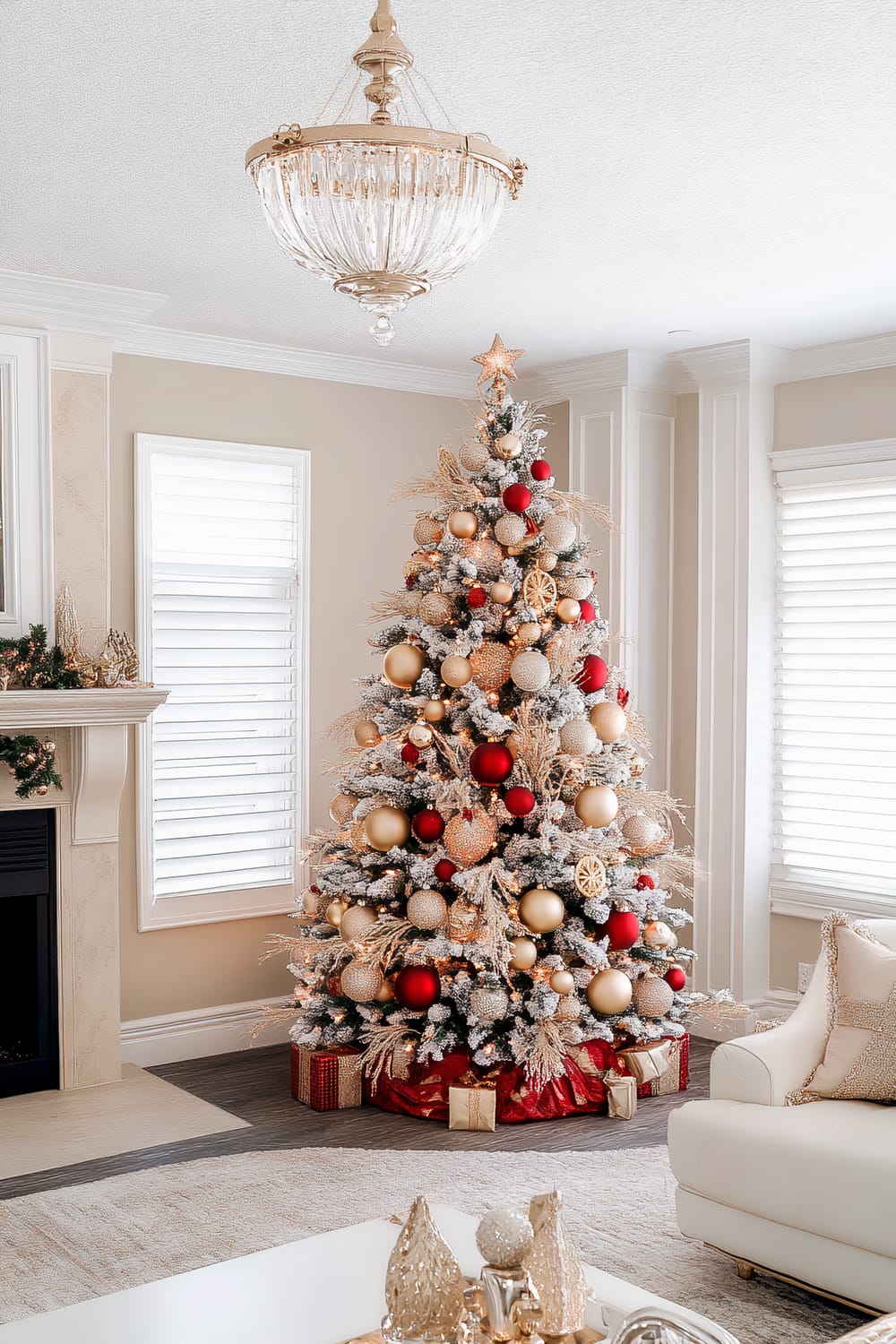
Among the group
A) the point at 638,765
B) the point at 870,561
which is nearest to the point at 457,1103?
the point at 638,765

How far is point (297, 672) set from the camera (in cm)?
561

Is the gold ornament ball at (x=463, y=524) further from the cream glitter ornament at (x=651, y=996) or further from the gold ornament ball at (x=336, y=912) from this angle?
the cream glitter ornament at (x=651, y=996)

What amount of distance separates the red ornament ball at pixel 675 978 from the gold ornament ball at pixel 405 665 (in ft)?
4.77

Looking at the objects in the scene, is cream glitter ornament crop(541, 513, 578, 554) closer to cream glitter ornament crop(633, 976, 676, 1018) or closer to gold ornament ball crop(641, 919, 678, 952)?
gold ornament ball crop(641, 919, 678, 952)

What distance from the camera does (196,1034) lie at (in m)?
5.30

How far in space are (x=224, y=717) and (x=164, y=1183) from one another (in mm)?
2069

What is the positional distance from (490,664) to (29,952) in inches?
81.7

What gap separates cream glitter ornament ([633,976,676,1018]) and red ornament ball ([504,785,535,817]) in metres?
0.82

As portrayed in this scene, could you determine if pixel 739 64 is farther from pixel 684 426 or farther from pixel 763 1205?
pixel 684 426

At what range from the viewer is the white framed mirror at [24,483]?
4.58 meters

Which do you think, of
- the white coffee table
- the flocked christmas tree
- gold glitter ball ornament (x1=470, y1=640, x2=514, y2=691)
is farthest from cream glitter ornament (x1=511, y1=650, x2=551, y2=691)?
the white coffee table

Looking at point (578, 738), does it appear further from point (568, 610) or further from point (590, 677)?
point (568, 610)

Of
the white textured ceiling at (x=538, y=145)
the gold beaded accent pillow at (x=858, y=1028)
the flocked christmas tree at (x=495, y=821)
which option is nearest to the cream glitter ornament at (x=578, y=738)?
the flocked christmas tree at (x=495, y=821)

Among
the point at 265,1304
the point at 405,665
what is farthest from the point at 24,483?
the point at 265,1304
